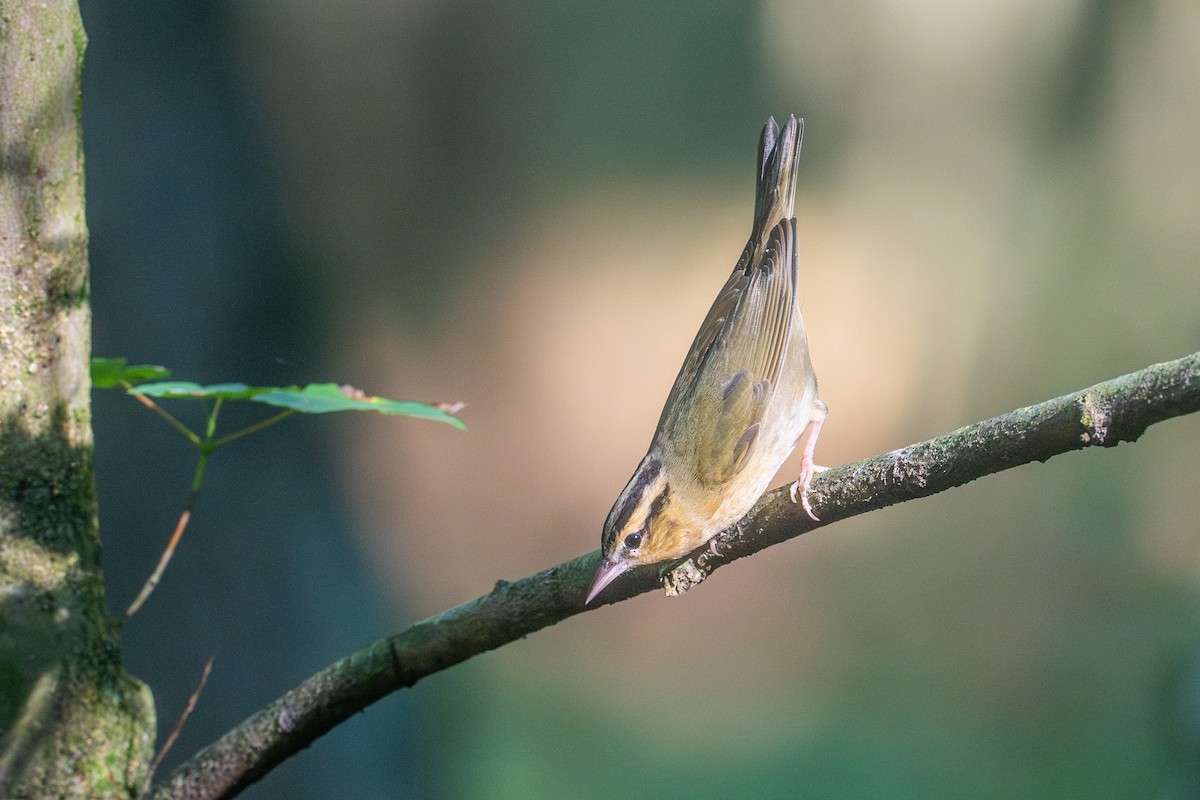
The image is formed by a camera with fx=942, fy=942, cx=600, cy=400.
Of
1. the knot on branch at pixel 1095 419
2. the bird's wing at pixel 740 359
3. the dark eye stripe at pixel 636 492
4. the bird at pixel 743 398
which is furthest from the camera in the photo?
the bird's wing at pixel 740 359

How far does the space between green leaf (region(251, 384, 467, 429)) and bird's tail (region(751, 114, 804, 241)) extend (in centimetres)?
99

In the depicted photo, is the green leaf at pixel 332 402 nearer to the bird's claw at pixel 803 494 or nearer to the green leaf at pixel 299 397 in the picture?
the green leaf at pixel 299 397

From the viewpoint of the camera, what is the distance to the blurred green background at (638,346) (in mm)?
3895

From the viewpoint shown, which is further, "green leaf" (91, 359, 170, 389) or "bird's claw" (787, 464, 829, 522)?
"green leaf" (91, 359, 170, 389)

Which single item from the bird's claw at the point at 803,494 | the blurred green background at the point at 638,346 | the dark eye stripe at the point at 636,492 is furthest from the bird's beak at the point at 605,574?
the blurred green background at the point at 638,346

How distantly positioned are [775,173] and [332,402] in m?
1.18

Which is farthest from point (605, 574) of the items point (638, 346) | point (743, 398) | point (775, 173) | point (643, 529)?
point (638, 346)

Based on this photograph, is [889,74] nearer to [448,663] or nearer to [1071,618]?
[1071,618]

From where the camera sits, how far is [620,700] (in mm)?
4281

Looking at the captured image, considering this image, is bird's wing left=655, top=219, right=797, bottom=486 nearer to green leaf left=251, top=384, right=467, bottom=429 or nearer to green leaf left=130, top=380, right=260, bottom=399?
green leaf left=251, top=384, right=467, bottom=429

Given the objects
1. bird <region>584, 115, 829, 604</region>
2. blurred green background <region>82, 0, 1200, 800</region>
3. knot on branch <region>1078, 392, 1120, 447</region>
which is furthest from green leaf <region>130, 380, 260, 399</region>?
blurred green background <region>82, 0, 1200, 800</region>

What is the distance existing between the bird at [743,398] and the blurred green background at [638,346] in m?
1.61

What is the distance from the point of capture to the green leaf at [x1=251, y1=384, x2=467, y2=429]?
1544 millimetres

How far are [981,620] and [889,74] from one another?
2.49 meters
